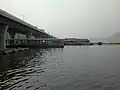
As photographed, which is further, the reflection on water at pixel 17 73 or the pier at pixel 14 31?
the pier at pixel 14 31

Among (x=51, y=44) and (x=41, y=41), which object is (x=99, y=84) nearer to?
(x=51, y=44)

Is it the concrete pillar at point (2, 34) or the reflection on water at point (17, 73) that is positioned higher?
the concrete pillar at point (2, 34)

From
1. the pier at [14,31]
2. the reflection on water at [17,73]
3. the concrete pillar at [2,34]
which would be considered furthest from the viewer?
the concrete pillar at [2,34]

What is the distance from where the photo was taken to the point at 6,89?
15.4 m

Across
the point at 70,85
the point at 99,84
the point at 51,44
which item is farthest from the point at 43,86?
the point at 51,44

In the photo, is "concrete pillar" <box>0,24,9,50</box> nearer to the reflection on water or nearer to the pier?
the pier

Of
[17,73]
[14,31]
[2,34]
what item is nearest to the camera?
[17,73]

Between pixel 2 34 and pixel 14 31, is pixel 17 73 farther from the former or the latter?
pixel 14 31

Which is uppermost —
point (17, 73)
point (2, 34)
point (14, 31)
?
point (14, 31)

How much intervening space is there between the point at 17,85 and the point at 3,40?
40.4 m

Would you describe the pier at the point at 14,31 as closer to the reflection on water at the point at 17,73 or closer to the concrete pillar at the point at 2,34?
the concrete pillar at the point at 2,34

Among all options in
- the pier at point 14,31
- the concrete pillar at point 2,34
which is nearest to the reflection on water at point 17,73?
the pier at point 14,31

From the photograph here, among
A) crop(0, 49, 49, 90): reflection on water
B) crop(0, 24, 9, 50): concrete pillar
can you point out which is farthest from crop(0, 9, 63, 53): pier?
crop(0, 49, 49, 90): reflection on water

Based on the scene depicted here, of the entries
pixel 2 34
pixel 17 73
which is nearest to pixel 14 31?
pixel 2 34
